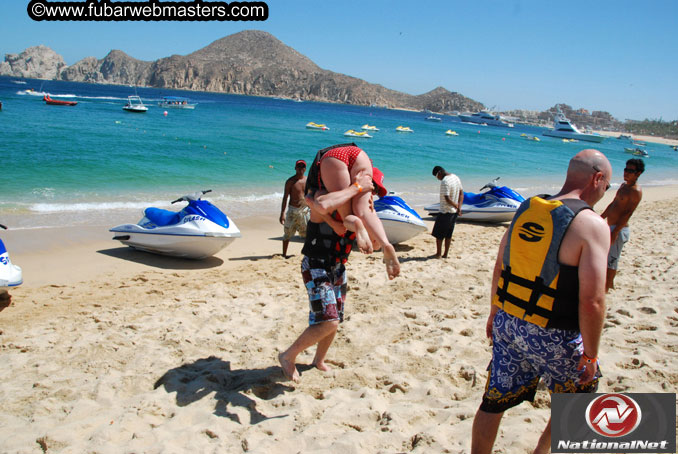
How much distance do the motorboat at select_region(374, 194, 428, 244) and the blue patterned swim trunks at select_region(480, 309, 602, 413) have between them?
5870 millimetres

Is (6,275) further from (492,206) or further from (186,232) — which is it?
(492,206)

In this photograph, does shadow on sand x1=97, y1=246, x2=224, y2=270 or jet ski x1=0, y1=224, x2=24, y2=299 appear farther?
shadow on sand x1=97, y1=246, x2=224, y2=270

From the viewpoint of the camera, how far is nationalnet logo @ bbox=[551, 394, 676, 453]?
2.24 m

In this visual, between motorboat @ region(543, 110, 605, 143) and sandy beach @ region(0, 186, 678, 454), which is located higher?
motorboat @ region(543, 110, 605, 143)

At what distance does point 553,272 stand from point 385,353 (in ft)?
6.91

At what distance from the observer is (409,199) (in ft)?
52.2

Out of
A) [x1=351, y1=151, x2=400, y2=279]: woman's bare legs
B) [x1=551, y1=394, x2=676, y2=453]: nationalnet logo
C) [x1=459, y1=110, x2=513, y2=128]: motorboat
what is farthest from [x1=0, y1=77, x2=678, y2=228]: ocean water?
[x1=459, y1=110, x2=513, y2=128]: motorboat

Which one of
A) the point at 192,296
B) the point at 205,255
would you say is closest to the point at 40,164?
the point at 205,255

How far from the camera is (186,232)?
23.4 ft

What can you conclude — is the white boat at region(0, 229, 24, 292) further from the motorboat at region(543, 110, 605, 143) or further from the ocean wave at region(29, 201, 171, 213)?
the motorboat at region(543, 110, 605, 143)

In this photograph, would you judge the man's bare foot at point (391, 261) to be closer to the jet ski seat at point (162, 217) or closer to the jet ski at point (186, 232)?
the jet ski at point (186, 232)

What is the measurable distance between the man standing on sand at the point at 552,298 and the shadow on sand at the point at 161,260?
5.74 meters

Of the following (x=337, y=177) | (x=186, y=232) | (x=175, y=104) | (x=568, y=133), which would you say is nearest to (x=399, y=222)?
(x=186, y=232)

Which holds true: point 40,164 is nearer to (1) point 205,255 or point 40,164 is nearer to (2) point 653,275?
(1) point 205,255
